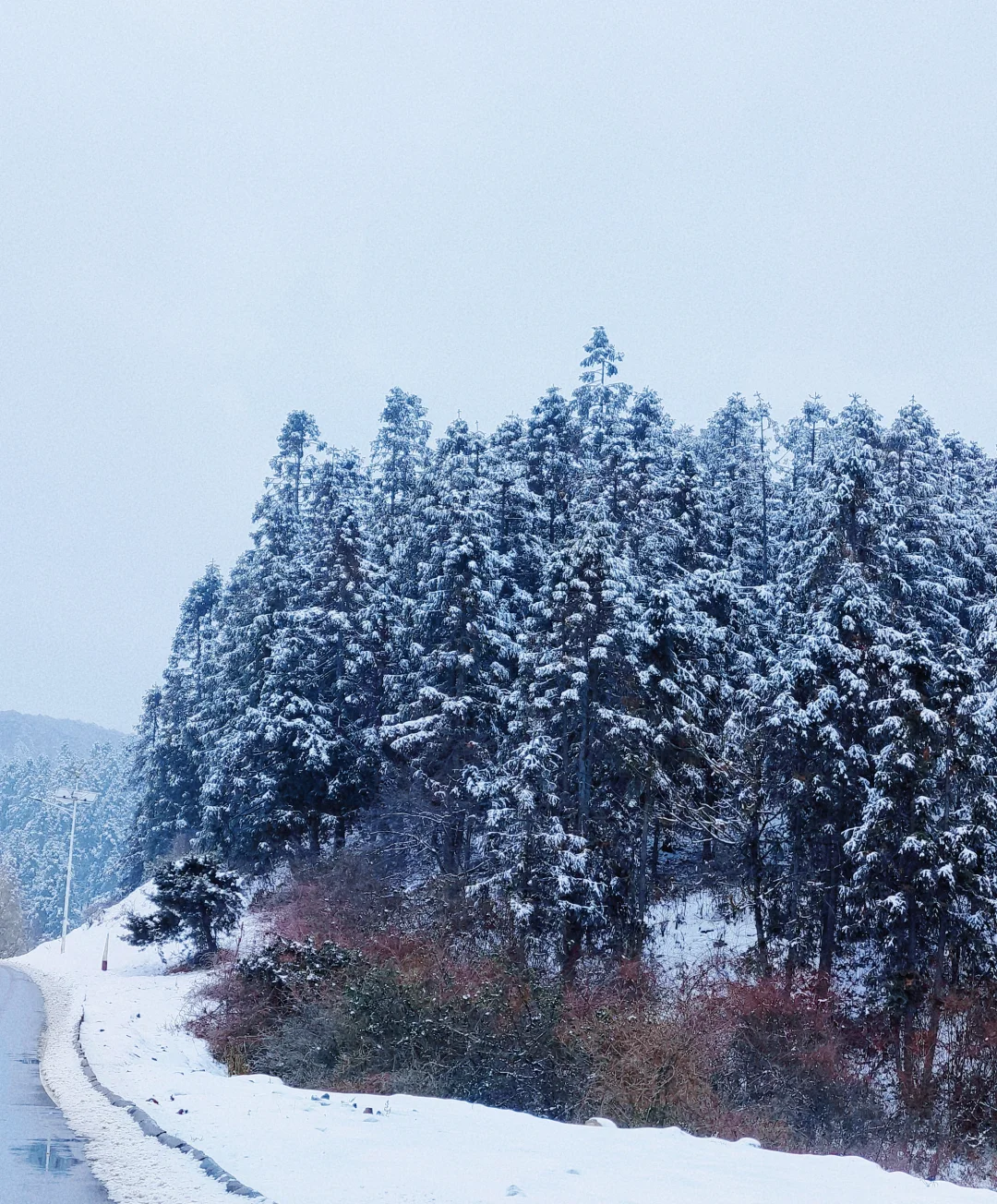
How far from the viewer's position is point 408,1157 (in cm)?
805

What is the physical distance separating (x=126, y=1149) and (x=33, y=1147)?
2.71 ft

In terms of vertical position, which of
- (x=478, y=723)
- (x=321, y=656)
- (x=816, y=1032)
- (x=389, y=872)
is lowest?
(x=816, y=1032)

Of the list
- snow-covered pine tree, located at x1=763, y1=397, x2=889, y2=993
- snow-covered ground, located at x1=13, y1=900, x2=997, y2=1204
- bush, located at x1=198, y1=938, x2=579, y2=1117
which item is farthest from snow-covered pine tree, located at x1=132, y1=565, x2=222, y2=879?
snow-covered ground, located at x1=13, y1=900, x2=997, y2=1204

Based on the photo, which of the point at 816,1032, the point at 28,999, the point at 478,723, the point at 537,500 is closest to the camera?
the point at 816,1032

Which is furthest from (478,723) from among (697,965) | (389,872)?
(697,965)

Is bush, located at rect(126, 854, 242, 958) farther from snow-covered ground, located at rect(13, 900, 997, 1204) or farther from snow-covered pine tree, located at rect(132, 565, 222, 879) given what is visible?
snow-covered pine tree, located at rect(132, 565, 222, 879)

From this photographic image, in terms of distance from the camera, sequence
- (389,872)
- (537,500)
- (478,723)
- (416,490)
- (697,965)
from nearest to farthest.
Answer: (697,965), (478,723), (389,872), (537,500), (416,490)

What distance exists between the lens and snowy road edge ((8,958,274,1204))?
7078 mm

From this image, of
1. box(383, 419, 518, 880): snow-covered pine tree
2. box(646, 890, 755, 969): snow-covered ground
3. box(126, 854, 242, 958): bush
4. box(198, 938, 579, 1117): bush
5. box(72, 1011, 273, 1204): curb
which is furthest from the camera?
box(383, 419, 518, 880): snow-covered pine tree

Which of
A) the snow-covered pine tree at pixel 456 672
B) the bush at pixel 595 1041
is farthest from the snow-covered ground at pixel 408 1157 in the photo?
the snow-covered pine tree at pixel 456 672

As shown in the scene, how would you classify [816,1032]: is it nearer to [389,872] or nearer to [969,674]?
[969,674]

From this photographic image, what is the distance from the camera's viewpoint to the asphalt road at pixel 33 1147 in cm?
705

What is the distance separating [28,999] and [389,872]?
41.1 ft

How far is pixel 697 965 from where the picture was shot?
2827 centimetres
